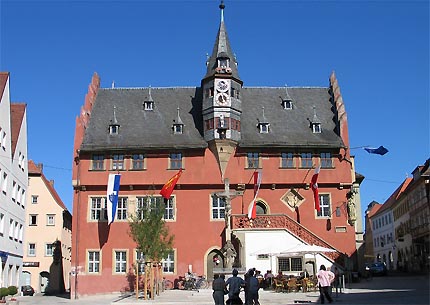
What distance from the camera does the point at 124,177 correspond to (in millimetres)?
36781

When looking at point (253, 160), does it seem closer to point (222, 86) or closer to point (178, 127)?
point (222, 86)

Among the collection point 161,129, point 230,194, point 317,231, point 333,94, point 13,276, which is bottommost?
point 13,276

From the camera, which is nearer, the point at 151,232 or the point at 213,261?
the point at 151,232

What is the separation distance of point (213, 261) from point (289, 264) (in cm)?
517

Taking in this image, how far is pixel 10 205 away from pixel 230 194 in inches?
601

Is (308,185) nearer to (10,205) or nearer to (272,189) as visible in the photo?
(272,189)

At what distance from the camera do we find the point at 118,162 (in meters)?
37.1

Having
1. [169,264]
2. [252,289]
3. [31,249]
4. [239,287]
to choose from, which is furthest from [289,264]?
[31,249]

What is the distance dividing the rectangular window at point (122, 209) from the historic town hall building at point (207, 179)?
0.33 ft

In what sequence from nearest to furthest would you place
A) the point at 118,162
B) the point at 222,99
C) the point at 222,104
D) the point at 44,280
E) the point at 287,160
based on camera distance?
the point at 118,162 < the point at 287,160 < the point at 222,104 < the point at 222,99 < the point at 44,280

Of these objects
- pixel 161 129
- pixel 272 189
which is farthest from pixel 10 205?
pixel 272 189

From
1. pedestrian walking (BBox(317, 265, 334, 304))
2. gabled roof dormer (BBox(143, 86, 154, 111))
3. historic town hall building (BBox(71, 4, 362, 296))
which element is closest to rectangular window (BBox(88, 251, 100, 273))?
historic town hall building (BBox(71, 4, 362, 296))

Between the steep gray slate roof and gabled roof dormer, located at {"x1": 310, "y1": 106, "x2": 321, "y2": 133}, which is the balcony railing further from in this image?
gabled roof dormer, located at {"x1": 310, "y1": 106, "x2": 321, "y2": 133}

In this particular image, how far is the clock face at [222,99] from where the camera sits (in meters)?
37.5
